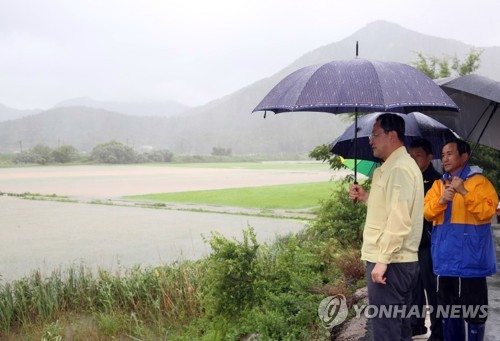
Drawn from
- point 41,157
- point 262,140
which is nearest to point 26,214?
point 41,157

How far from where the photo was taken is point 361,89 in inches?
115

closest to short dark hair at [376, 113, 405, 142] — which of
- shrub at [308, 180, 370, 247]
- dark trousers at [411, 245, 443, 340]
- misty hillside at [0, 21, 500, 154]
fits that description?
dark trousers at [411, 245, 443, 340]

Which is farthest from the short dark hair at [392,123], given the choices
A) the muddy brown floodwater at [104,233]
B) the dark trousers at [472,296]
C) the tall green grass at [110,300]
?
the muddy brown floodwater at [104,233]

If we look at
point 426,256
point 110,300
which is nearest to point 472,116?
point 426,256

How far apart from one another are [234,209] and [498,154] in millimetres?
10329

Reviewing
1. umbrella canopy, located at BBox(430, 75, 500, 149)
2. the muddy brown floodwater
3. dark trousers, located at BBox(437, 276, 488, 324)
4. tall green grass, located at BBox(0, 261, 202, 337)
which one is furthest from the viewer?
the muddy brown floodwater

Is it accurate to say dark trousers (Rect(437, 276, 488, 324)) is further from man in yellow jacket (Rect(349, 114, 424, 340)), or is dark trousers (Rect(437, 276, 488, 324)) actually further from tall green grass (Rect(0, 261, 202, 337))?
tall green grass (Rect(0, 261, 202, 337))

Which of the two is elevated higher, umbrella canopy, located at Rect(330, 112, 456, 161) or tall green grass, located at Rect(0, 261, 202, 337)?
umbrella canopy, located at Rect(330, 112, 456, 161)

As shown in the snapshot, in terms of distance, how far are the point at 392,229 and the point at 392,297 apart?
388 millimetres

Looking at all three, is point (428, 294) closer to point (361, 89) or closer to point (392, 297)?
point (392, 297)

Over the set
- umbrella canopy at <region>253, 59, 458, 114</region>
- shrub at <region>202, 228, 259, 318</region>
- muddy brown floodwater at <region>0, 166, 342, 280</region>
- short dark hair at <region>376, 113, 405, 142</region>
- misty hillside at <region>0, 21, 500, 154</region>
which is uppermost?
misty hillside at <region>0, 21, 500, 154</region>

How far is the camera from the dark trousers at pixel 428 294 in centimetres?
339

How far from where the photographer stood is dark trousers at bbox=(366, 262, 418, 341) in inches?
101

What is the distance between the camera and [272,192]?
25359 mm
